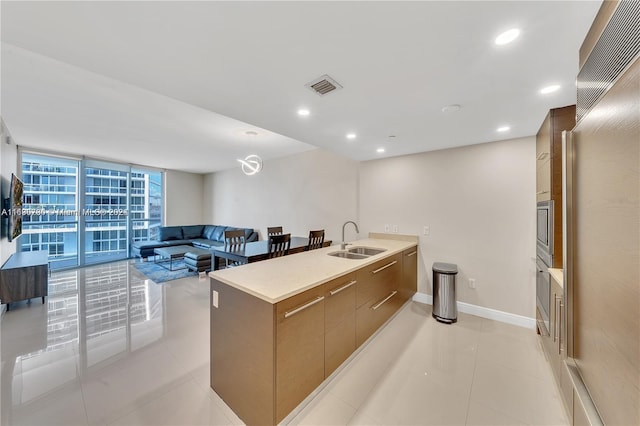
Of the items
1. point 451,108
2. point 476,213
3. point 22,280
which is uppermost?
point 451,108

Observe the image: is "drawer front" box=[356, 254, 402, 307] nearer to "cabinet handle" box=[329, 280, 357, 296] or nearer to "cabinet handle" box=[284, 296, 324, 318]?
"cabinet handle" box=[329, 280, 357, 296]

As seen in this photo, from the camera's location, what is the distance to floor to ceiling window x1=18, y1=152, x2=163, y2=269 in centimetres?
517

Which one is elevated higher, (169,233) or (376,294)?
(169,233)

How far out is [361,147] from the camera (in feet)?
10.9

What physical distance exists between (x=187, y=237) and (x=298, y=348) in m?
7.00

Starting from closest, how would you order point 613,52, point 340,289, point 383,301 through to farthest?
point 613,52
point 340,289
point 383,301

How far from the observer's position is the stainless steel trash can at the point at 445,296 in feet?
9.57

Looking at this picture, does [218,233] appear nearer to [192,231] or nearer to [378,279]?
[192,231]

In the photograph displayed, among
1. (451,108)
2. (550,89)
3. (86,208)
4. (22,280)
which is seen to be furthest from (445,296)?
(86,208)

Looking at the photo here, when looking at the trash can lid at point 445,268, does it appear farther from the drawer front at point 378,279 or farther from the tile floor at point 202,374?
the tile floor at point 202,374

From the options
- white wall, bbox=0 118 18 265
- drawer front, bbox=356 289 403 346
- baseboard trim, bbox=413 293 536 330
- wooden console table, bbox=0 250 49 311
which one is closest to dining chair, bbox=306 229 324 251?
drawer front, bbox=356 289 403 346

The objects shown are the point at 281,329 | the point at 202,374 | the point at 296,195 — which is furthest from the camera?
the point at 296,195

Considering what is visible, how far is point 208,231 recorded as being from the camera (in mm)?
7336

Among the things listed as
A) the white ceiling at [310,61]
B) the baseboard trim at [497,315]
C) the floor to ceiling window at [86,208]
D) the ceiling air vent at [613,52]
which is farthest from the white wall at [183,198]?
the ceiling air vent at [613,52]
